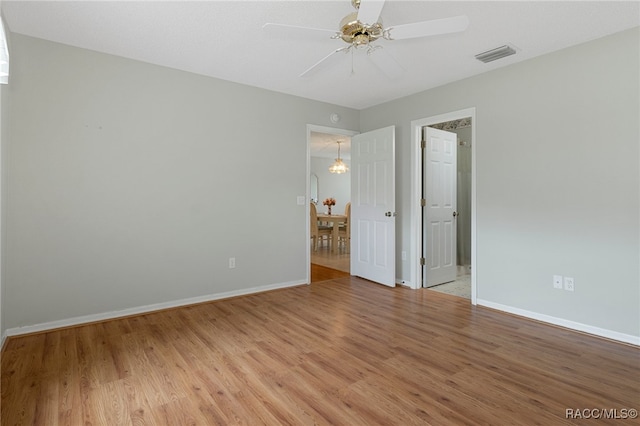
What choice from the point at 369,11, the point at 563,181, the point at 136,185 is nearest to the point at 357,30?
the point at 369,11

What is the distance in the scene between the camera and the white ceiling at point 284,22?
2244 millimetres

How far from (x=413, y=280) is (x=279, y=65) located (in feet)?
9.94

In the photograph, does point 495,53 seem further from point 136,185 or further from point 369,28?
point 136,185

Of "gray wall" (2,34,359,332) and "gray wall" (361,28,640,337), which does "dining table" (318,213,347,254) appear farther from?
"gray wall" (361,28,640,337)

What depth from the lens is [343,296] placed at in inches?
151

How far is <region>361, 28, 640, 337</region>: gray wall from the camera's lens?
8.40 ft

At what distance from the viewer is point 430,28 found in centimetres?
193

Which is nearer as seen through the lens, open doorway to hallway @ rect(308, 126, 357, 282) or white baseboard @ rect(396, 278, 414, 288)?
white baseboard @ rect(396, 278, 414, 288)

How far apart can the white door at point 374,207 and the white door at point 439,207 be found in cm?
46

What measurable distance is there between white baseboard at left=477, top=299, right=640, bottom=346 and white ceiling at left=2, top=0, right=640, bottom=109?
7.96ft

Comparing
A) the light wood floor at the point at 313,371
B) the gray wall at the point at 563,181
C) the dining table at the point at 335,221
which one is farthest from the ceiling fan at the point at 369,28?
the dining table at the point at 335,221

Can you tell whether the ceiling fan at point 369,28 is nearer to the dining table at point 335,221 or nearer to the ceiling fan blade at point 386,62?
the ceiling fan blade at point 386,62

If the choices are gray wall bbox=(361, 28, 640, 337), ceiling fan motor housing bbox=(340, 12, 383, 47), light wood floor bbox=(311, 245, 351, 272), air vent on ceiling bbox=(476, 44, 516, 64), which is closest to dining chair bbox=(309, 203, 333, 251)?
light wood floor bbox=(311, 245, 351, 272)

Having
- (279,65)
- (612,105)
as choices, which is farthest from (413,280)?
(279,65)
